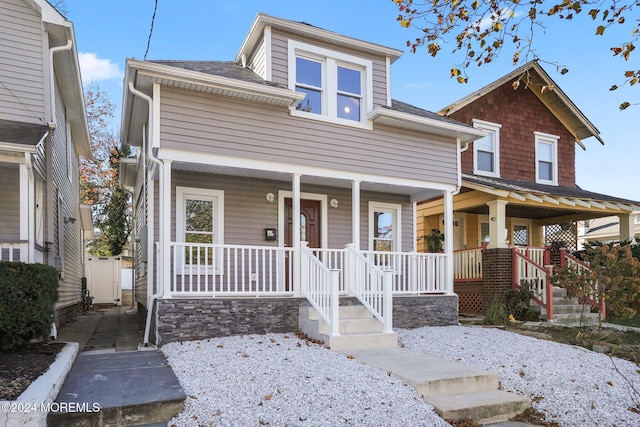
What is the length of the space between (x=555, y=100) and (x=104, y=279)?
1579cm

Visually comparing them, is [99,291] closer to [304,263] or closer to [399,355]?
[304,263]

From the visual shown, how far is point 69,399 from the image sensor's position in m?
4.21

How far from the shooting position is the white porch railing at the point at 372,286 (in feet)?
23.5

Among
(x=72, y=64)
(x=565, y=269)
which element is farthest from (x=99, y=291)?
(x=565, y=269)

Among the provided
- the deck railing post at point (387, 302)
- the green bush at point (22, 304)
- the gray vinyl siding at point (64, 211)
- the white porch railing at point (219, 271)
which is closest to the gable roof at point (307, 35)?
the gray vinyl siding at point (64, 211)

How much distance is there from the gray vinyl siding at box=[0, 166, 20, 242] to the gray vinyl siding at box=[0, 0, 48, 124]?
103cm

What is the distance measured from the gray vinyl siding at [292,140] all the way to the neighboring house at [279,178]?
0.02 metres

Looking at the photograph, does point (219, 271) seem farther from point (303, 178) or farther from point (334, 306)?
point (334, 306)

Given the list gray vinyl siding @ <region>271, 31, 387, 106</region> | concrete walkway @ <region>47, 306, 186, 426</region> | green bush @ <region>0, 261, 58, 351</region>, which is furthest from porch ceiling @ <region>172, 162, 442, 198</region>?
concrete walkway @ <region>47, 306, 186, 426</region>

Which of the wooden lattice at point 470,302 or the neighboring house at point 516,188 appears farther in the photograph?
the wooden lattice at point 470,302

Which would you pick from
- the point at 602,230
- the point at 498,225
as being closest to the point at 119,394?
the point at 498,225

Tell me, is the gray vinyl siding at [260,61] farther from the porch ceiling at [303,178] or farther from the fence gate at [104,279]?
the fence gate at [104,279]

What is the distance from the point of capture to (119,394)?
440 centimetres

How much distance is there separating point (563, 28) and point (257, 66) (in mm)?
5533
